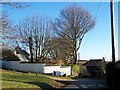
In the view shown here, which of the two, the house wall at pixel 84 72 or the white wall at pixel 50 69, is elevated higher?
the white wall at pixel 50 69

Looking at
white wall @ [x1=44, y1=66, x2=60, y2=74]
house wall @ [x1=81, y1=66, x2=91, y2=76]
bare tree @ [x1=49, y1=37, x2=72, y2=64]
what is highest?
bare tree @ [x1=49, y1=37, x2=72, y2=64]

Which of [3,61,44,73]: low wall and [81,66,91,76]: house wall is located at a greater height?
[3,61,44,73]: low wall

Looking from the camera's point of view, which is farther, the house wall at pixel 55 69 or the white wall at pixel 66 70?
the white wall at pixel 66 70

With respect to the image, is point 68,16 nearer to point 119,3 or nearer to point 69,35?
point 69,35

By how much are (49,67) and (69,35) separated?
32.7ft

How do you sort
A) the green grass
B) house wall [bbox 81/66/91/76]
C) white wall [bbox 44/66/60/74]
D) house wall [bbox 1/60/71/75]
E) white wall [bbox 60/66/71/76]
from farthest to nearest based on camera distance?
house wall [bbox 81/66/91/76]
white wall [bbox 60/66/71/76]
white wall [bbox 44/66/60/74]
house wall [bbox 1/60/71/75]
the green grass

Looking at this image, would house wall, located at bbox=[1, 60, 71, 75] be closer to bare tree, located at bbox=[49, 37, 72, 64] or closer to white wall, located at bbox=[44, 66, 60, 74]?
white wall, located at bbox=[44, 66, 60, 74]

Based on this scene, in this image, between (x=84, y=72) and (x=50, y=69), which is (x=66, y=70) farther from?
(x=50, y=69)

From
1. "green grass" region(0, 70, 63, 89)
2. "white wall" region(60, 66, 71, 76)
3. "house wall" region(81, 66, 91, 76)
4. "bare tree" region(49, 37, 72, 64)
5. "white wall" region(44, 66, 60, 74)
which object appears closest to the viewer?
"green grass" region(0, 70, 63, 89)

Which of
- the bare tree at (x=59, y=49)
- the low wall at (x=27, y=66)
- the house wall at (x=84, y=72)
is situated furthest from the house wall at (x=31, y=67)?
the house wall at (x=84, y=72)

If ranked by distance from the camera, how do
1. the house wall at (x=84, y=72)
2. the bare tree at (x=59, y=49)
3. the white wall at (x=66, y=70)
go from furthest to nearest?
the bare tree at (x=59, y=49) < the house wall at (x=84, y=72) < the white wall at (x=66, y=70)

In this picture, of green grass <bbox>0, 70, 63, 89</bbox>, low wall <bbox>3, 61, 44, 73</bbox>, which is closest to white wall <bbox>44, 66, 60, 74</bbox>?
low wall <bbox>3, 61, 44, 73</bbox>

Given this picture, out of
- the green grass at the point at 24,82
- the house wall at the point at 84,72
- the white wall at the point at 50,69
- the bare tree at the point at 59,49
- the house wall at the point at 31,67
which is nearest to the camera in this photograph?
the green grass at the point at 24,82

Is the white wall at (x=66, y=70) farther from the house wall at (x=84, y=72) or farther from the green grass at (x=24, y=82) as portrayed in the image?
the green grass at (x=24, y=82)
